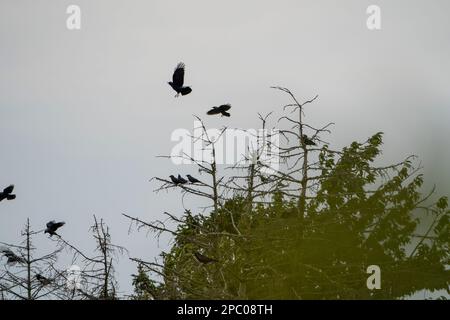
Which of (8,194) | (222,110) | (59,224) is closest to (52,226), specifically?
(59,224)

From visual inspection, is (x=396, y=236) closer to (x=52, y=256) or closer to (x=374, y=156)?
(x=374, y=156)

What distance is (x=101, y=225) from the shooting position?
10.6m

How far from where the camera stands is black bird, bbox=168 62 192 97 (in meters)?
11.2

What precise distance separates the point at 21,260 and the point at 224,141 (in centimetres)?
508

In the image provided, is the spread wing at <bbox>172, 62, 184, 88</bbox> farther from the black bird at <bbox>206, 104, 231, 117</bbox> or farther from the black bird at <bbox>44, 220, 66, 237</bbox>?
the black bird at <bbox>44, 220, 66, 237</bbox>

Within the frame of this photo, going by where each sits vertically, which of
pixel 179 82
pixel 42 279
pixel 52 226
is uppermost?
pixel 179 82

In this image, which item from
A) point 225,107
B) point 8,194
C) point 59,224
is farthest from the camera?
point 8,194

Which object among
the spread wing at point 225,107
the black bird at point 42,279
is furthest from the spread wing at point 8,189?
the spread wing at point 225,107

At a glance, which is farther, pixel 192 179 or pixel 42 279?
pixel 42 279

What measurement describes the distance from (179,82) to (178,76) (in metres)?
0.12

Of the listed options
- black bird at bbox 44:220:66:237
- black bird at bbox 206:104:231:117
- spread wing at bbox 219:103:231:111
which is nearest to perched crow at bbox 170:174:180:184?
black bird at bbox 206:104:231:117

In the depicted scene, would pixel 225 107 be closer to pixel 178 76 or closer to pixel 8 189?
pixel 178 76

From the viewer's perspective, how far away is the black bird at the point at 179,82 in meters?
11.2

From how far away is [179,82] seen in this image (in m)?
11.5
